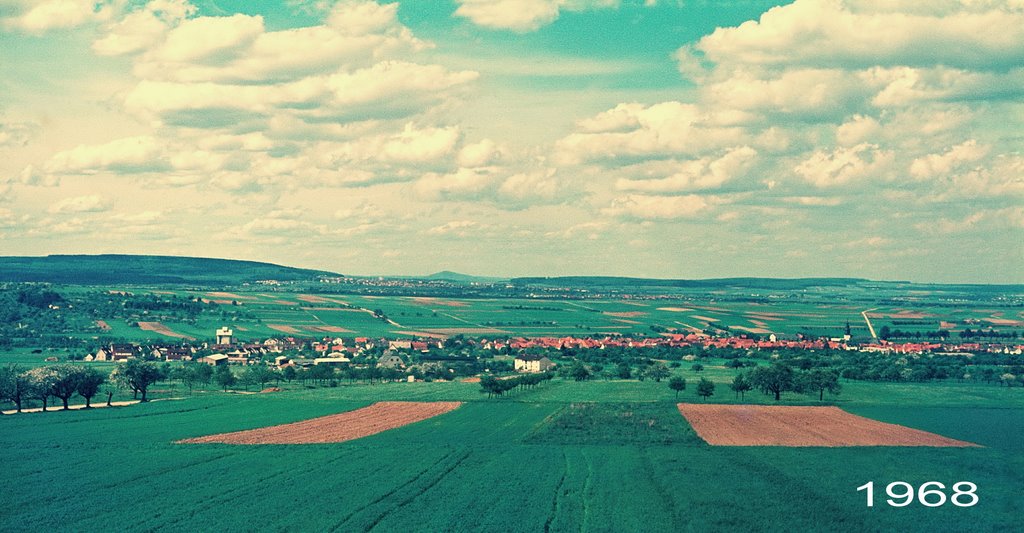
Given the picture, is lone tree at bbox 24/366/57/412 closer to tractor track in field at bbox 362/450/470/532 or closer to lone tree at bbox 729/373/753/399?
tractor track in field at bbox 362/450/470/532

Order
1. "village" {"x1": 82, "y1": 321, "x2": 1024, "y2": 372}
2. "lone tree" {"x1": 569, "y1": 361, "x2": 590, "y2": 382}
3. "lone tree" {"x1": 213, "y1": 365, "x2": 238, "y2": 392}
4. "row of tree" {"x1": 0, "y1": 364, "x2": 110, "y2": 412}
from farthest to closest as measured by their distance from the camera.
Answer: "village" {"x1": 82, "y1": 321, "x2": 1024, "y2": 372}
"lone tree" {"x1": 569, "y1": 361, "x2": 590, "y2": 382}
"lone tree" {"x1": 213, "y1": 365, "x2": 238, "y2": 392}
"row of tree" {"x1": 0, "y1": 364, "x2": 110, "y2": 412}

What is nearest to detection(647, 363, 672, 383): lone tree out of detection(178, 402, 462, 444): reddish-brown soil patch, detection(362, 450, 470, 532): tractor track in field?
detection(178, 402, 462, 444): reddish-brown soil patch

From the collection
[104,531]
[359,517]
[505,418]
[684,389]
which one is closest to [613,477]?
[359,517]

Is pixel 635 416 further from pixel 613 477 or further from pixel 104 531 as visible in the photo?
pixel 104 531

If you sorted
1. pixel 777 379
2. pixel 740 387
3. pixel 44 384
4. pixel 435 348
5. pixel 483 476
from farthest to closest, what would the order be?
pixel 435 348 < pixel 740 387 < pixel 777 379 < pixel 44 384 < pixel 483 476

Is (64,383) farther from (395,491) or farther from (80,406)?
(395,491)

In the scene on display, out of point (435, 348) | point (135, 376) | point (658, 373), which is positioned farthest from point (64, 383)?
point (435, 348)

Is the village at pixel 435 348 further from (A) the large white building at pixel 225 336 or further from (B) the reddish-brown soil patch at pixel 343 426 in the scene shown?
(B) the reddish-brown soil patch at pixel 343 426
